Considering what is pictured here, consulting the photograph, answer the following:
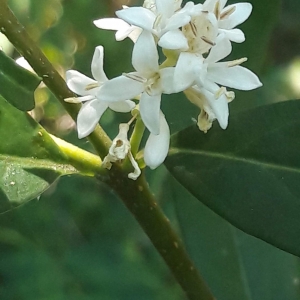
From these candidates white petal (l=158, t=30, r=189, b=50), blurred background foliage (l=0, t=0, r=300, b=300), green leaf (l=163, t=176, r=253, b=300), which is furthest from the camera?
blurred background foliage (l=0, t=0, r=300, b=300)

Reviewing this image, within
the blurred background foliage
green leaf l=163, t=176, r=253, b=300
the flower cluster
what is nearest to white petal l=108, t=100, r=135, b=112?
the flower cluster

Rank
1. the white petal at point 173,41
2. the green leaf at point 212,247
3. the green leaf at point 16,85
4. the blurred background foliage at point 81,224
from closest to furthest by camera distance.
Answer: the white petal at point 173,41 → the green leaf at point 16,85 → the green leaf at point 212,247 → the blurred background foliage at point 81,224

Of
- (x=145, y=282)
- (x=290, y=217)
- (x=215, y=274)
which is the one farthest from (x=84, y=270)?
(x=290, y=217)

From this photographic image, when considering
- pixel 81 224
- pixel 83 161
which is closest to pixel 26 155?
pixel 83 161

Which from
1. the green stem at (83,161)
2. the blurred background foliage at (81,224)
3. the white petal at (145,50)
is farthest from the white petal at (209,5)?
the blurred background foliage at (81,224)

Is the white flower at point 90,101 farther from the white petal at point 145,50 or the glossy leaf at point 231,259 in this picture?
the glossy leaf at point 231,259

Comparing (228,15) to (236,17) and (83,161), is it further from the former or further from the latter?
(83,161)

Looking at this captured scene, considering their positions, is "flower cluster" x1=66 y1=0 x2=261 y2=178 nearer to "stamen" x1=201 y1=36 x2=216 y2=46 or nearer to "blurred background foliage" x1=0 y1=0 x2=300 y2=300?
"stamen" x1=201 y1=36 x2=216 y2=46

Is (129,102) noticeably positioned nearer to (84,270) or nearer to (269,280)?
(269,280)
